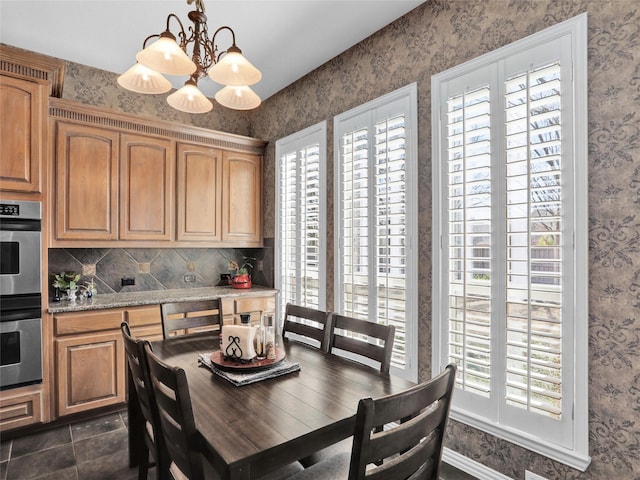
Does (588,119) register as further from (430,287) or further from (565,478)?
(565,478)

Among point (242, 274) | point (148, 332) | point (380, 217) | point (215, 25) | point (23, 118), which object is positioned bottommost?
point (148, 332)

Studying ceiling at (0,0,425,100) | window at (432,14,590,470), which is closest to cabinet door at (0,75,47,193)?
ceiling at (0,0,425,100)

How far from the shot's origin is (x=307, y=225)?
3527mm

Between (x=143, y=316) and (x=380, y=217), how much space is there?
6.88 ft

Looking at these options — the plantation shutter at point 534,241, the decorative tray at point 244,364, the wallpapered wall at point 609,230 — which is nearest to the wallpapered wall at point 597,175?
the wallpapered wall at point 609,230

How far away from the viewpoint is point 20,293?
2578 millimetres

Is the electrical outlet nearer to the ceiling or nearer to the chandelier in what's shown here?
the chandelier

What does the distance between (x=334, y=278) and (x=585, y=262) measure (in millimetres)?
1802

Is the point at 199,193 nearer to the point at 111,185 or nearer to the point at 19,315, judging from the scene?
the point at 111,185

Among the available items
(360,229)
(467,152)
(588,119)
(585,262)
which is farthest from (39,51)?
(585,262)

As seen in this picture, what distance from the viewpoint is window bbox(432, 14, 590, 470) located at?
70.2 inches

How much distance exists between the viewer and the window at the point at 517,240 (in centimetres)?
178

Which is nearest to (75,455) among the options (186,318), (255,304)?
(186,318)

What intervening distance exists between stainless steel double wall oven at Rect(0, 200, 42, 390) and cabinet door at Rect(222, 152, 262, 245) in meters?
1.65
